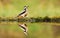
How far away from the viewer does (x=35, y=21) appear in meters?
8.46

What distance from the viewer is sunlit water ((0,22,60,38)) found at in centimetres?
704

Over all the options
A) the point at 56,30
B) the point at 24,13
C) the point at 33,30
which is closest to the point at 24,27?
the point at 33,30

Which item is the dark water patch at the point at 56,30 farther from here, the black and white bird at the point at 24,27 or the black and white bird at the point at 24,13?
the black and white bird at the point at 24,13

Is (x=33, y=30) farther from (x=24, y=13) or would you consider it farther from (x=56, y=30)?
(x=24, y=13)

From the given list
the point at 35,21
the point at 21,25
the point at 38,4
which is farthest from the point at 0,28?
the point at 38,4

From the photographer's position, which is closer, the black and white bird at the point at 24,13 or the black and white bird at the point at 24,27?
the black and white bird at the point at 24,27

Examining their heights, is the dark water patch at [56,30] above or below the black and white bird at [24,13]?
below

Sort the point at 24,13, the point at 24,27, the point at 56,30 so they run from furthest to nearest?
the point at 24,13, the point at 24,27, the point at 56,30

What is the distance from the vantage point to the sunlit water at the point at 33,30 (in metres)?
7.04

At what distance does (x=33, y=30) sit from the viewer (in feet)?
24.6

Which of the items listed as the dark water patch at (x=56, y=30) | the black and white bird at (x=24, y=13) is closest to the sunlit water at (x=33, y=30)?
the dark water patch at (x=56, y=30)

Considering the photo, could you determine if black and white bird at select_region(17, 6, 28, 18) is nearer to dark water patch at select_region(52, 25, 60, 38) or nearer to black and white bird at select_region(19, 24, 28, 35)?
black and white bird at select_region(19, 24, 28, 35)

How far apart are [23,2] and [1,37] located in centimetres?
226

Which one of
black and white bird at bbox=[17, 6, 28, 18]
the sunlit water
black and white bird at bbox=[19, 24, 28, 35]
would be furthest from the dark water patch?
black and white bird at bbox=[17, 6, 28, 18]
